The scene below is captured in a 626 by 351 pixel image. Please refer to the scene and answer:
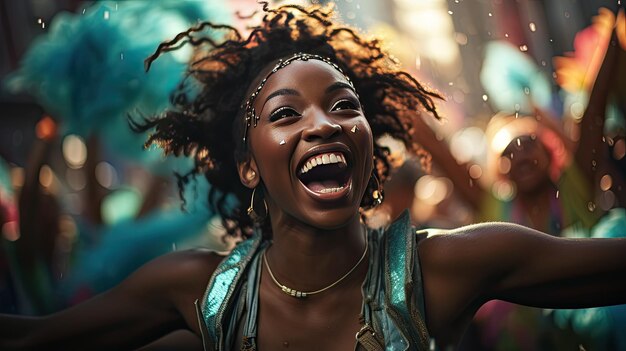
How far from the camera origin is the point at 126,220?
390cm

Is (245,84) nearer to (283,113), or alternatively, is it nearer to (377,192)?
(283,113)

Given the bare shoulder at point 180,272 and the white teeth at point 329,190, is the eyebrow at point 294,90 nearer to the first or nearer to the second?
the white teeth at point 329,190

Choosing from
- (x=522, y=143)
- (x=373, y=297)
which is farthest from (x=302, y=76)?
(x=522, y=143)

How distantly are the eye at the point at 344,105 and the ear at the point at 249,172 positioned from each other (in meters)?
0.34

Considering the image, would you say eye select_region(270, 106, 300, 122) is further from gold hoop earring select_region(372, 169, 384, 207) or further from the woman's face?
gold hoop earring select_region(372, 169, 384, 207)

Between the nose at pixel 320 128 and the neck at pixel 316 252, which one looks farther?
the neck at pixel 316 252

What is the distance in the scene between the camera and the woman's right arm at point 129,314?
2373mm

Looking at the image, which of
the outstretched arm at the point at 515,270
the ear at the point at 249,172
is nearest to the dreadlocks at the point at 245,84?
the ear at the point at 249,172

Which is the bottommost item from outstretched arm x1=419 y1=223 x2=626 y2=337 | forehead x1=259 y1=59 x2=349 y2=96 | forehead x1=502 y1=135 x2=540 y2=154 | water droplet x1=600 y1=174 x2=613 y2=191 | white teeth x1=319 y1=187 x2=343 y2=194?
water droplet x1=600 y1=174 x2=613 y2=191

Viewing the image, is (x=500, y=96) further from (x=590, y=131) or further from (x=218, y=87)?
(x=218, y=87)

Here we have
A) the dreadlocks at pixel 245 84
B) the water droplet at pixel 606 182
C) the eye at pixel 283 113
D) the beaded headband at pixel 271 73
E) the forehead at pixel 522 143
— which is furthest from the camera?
the forehead at pixel 522 143

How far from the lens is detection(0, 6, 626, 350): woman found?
2061 millimetres

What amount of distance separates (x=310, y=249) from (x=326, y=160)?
0.31m

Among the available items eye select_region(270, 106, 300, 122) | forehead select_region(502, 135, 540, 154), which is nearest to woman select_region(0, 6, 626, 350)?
eye select_region(270, 106, 300, 122)
